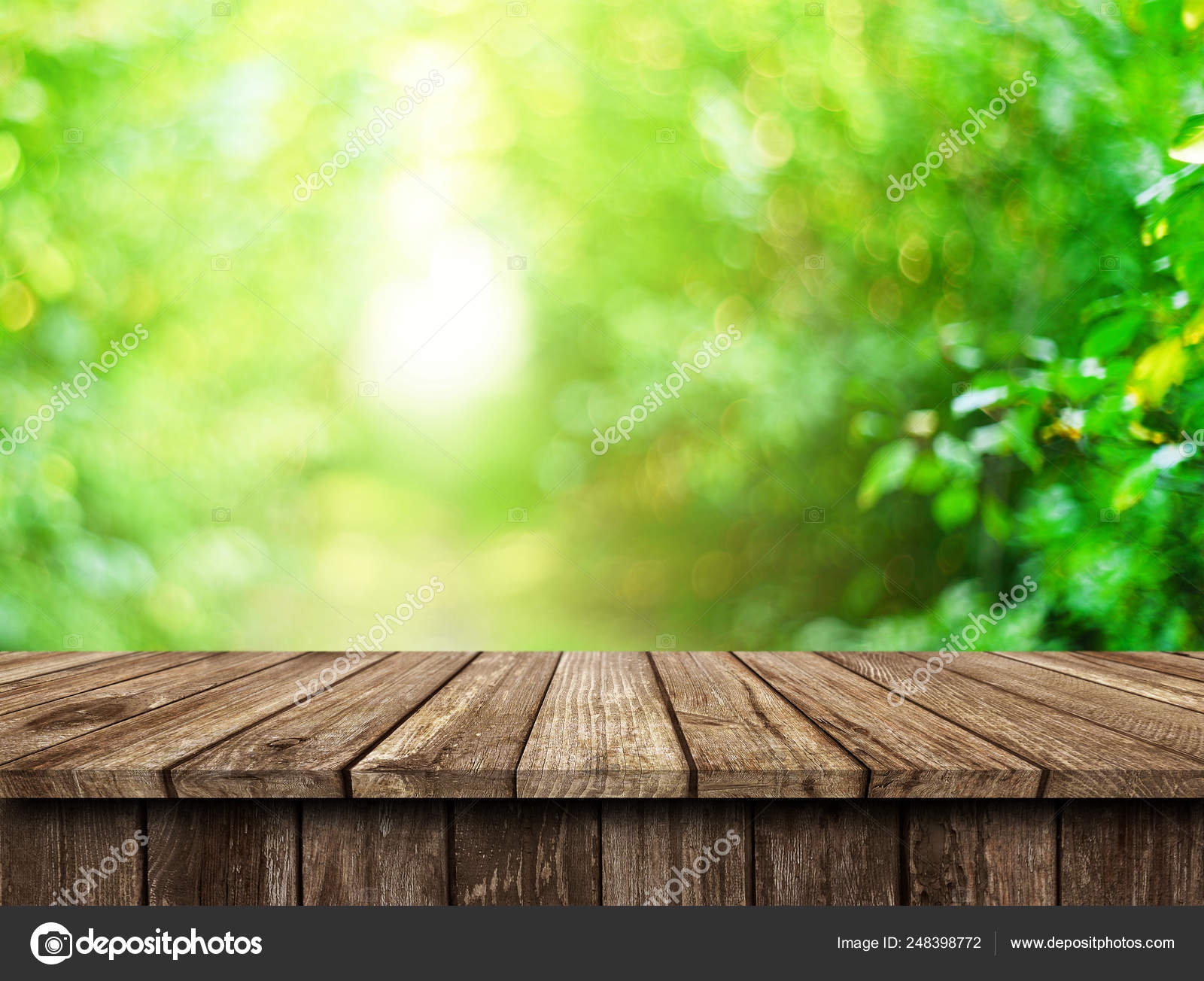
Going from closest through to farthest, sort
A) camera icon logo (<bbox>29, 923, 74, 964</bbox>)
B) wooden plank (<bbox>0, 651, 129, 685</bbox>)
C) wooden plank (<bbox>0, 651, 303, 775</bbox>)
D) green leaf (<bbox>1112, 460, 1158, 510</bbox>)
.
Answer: camera icon logo (<bbox>29, 923, 74, 964</bbox>)
wooden plank (<bbox>0, 651, 303, 775</bbox>)
wooden plank (<bbox>0, 651, 129, 685</bbox>)
green leaf (<bbox>1112, 460, 1158, 510</bbox>)

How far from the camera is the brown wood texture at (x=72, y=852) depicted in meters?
0.79

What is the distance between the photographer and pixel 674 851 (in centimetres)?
80

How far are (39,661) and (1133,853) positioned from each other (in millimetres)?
1725

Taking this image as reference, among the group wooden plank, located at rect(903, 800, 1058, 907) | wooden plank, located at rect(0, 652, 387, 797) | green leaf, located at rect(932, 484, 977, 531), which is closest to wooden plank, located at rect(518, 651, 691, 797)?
wooden plank, located at rect(903, 800, 1058, 907)

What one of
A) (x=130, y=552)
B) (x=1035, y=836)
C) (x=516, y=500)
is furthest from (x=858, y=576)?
(x=130, y=552)

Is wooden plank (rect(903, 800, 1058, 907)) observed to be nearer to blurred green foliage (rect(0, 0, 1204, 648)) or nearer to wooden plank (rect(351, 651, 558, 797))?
wooden plank (rect(351, 651, 558, 797))

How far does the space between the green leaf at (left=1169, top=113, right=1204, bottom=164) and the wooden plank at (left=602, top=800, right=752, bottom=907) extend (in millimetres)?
1413

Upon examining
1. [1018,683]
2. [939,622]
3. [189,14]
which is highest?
[189,14]

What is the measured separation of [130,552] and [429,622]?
2.39 ft

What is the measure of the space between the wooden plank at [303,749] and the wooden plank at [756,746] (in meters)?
0.34

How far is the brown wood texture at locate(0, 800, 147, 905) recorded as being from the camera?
31.2 inches

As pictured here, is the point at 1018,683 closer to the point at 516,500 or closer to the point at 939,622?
the point at 939,622

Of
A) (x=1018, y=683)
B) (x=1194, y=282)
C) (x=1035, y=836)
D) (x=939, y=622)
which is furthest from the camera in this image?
(x=939, y=622)

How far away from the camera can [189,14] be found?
198cm
